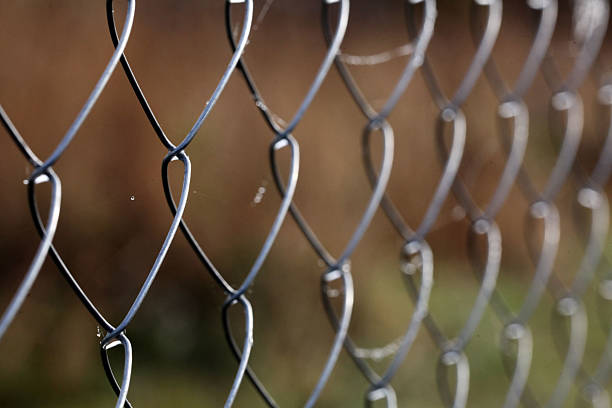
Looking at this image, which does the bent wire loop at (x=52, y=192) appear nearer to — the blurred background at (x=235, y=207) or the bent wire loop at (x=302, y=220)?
the bent wire loop at (x=302, y=220)

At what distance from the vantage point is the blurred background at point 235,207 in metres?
1.69

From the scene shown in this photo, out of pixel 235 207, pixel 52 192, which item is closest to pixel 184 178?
pixel 52 192

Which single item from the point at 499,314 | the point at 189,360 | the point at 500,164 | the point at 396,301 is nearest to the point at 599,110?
the point at 500,164

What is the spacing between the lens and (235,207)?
6.77 ft

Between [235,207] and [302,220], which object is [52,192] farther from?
[235,207]

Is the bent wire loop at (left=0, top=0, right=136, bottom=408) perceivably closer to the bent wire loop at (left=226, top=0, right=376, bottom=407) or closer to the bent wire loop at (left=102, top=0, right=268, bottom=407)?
the bent wire loop at (left=102, top=0, right=268, bottom=407)

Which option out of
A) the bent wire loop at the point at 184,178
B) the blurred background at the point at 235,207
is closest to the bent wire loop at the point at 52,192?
the bent wire loop at the point at 184,178

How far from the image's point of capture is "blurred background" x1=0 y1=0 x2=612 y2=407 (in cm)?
169

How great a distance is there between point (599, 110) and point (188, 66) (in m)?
1.21

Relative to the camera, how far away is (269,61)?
2385 millimetres

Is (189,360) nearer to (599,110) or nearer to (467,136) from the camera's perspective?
(467,136)

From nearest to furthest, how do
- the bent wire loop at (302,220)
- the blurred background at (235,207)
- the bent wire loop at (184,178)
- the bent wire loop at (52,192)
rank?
the bent wire loop at (52,192)
the bent wire loop at (184,178)
the bent wire loop at (302,220)
the blurred background at (235,207)

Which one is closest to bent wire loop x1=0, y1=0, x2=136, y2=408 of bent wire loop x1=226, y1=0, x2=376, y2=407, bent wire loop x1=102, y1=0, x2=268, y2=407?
bent wire loop x1=102, y1=0, x2=268, y2=407

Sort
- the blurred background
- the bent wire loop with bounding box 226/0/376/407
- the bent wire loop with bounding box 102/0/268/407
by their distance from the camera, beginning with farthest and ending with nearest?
1. the blurred background
2. the bent wire loop with bounding box 226/0/376/407
3. the bent wire loop with bounding box 102/0/268/407
